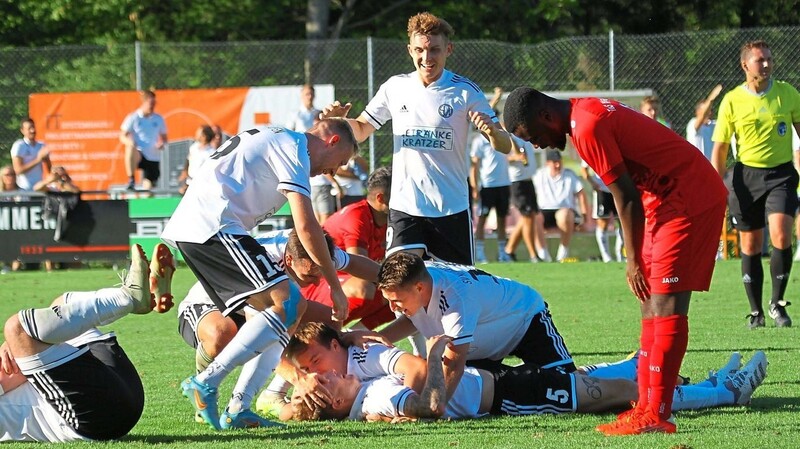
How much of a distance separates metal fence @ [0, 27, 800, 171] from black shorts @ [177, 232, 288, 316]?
1427 cm

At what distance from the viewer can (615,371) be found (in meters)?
6.78

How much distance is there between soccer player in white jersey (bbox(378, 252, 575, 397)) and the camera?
248 inches

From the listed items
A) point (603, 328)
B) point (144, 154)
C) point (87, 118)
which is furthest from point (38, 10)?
point (603, 328)

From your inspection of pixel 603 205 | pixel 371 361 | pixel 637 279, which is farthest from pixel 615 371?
pixel 603 205

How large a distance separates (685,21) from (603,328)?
867 inches

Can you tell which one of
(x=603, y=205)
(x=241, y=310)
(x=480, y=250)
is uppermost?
(x=241, y=310)

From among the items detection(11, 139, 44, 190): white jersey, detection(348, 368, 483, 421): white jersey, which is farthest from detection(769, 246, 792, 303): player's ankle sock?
detection(11, 139, 44, 190): white jersey

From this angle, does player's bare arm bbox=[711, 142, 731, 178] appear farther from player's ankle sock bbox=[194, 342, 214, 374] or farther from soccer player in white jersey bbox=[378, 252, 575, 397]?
player's ankle sock bbox=[194, 342, 214, 374]

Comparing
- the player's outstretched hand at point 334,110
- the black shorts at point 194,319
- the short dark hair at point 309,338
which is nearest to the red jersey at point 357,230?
the player's outstretched hand at point 334,110

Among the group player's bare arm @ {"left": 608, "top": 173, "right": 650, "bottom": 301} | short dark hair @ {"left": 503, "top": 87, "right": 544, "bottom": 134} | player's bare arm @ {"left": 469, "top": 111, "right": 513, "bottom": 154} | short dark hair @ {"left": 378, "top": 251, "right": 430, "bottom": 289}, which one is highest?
short dark hair @ {"left": 503, "top": 87, "right": 544, "bottom": 134}

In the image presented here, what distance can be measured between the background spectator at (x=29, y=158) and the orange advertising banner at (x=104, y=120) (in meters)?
1.42

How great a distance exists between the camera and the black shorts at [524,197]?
18.5 m

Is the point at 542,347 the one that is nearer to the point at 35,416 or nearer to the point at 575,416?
the point at 575,416

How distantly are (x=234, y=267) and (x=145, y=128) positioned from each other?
14515mm
